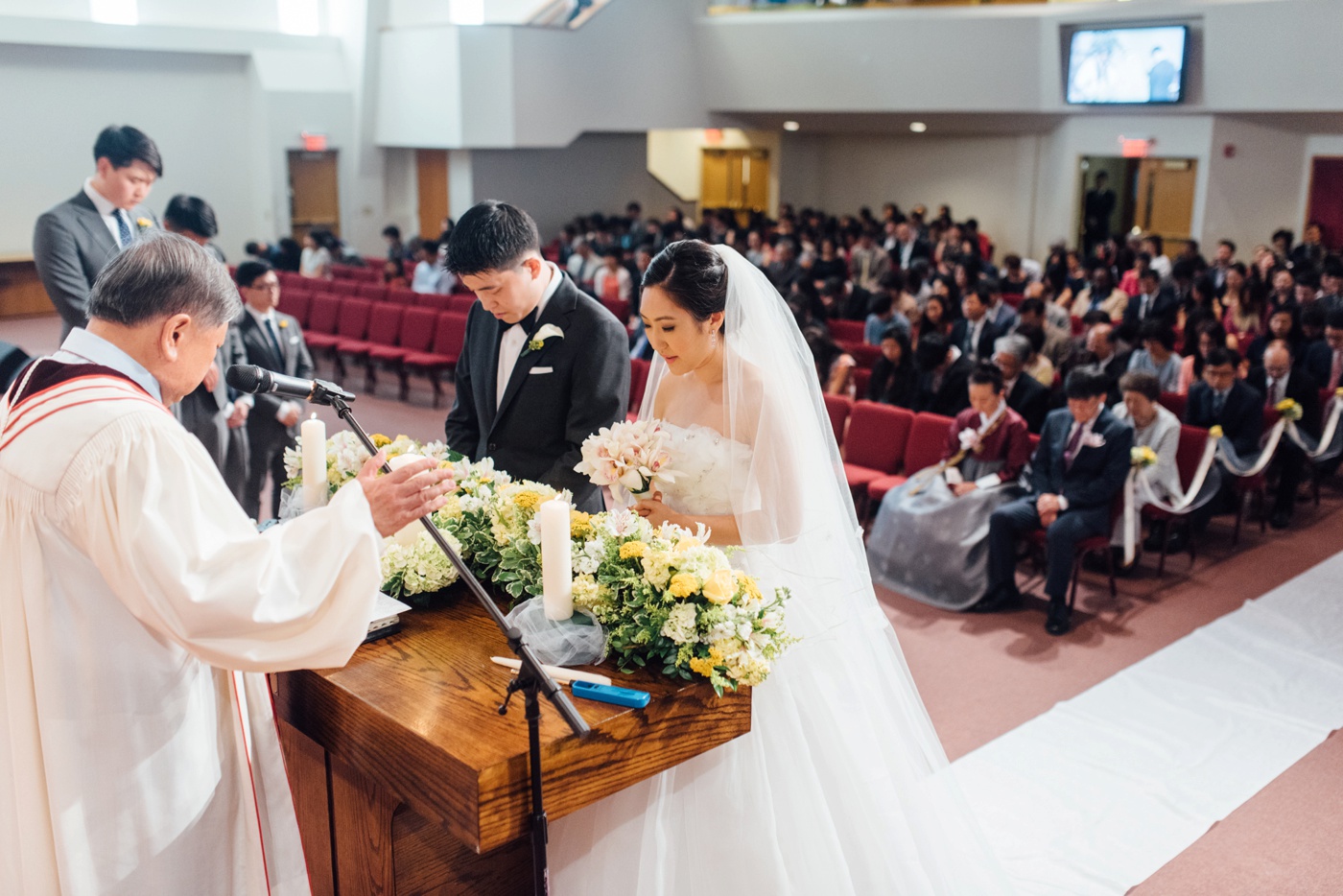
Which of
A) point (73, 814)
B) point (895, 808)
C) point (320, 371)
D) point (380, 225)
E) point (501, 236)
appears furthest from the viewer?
point (380, 225)

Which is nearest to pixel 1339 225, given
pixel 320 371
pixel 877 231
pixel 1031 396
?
pixel 877 231

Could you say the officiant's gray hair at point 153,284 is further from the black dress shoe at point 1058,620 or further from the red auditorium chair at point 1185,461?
the red auditorium chair at point 1185,461

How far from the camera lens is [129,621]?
209 cm

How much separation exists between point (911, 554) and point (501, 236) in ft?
11.6

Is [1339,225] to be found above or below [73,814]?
above

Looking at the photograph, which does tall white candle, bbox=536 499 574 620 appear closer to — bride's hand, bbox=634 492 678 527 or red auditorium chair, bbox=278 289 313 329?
bride's hand, bbox=634 492 678 527

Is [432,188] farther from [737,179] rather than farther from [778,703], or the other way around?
[778,703]

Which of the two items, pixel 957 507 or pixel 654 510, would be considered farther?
pixel 957 507

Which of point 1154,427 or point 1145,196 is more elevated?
point 1145,196

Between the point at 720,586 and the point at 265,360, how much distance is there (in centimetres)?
434

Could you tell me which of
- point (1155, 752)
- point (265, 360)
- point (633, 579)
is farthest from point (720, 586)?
point (265, 360)

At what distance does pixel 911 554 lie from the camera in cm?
609

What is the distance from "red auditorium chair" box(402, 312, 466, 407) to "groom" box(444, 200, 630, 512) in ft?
23.4

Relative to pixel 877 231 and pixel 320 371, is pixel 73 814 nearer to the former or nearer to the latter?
pixel 320 371
